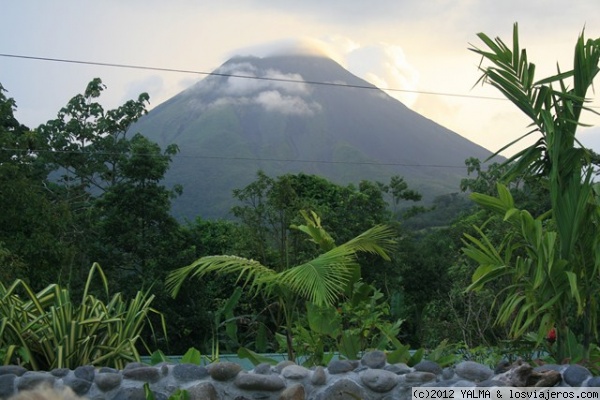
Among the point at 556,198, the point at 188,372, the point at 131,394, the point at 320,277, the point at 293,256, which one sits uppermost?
the point at 556,198

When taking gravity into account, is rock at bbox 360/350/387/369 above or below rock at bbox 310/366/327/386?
above

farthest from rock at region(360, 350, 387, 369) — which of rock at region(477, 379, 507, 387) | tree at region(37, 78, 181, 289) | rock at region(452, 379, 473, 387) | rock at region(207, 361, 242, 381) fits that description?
tree at region(37, 78, 181, 289)

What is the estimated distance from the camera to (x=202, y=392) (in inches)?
171

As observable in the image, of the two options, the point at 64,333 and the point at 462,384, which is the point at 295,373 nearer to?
the point at 462,384

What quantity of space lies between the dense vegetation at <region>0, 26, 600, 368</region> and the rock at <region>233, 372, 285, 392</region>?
2.37 feet

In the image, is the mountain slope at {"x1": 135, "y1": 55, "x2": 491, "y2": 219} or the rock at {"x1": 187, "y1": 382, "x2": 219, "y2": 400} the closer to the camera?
the rock at {"x1": 187, "y1": 382, "x2": 219, "y2": 400}

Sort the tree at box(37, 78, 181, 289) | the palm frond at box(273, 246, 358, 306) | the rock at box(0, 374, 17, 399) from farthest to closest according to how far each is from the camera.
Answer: the tree at box(37, 78, 181, 289) → the palm frond at box(273, 246, 358, 306) → the rock at box(0, 374, 17, 399)

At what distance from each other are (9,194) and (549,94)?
10.3 metres

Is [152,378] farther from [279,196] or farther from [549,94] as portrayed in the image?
[279,196]

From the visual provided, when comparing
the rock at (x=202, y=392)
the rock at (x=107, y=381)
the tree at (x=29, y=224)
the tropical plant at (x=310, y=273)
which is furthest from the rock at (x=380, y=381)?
the tree at (x=29, y=224)

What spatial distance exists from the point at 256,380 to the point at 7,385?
51.6 inches

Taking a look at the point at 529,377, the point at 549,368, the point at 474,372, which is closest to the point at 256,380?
the point at 474,372

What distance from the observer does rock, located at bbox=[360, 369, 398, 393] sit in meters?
4.38

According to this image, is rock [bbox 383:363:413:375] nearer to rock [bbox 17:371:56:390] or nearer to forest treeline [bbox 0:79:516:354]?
rock [bbox 17:371:56:390]
